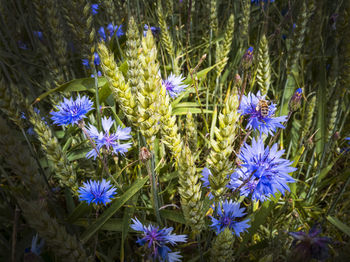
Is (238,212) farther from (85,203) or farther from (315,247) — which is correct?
(85,203)

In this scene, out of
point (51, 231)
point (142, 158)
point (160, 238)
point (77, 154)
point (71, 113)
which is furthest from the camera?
point (77, 154)

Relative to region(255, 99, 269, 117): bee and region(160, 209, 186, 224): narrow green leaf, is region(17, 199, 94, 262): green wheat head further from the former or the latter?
region(255, 99, 269, 117): bee

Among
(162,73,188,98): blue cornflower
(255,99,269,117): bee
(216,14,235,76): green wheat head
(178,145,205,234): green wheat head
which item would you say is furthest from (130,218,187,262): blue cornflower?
(216,14,235,76): green wheat head

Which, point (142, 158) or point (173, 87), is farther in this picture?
point (173, 87)

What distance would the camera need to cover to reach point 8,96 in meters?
0.83

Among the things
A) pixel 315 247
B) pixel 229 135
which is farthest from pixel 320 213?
pixel 229 135

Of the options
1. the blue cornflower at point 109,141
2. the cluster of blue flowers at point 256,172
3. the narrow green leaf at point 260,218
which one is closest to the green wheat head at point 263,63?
the cluster of blue flowers at point 256,172

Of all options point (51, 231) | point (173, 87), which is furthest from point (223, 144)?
point (173, 87)

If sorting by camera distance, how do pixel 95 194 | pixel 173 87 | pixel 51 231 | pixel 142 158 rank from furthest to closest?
pixel 173 87, pixel 95 194, pixel 142 158, pixel 51 231

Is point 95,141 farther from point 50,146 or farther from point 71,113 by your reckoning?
point 50,146

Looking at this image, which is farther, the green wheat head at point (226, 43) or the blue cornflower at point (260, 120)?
the green wheat head at point (226, 43)

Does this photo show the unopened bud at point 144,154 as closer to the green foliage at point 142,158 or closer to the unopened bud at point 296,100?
the green foliage at point 142,158

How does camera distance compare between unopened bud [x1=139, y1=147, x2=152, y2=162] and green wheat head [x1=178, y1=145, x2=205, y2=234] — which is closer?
green wheat head [x1=178, y1=145, x2=205, y2=234]

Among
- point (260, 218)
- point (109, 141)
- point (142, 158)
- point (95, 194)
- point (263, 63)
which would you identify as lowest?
point (260, 218)
